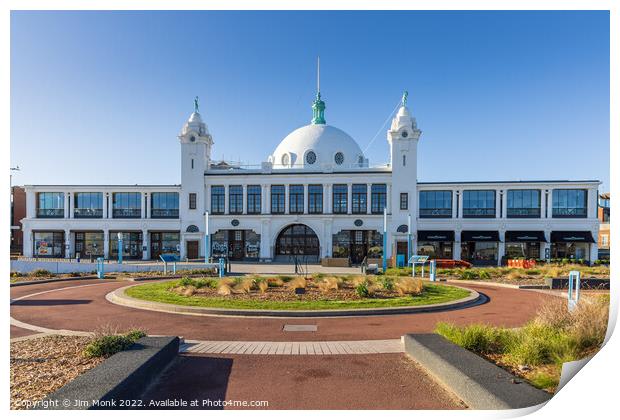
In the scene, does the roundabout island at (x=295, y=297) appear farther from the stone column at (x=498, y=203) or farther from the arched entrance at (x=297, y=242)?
the stone column at (x=498, y=203)

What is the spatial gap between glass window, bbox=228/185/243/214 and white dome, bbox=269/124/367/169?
626 centimetres

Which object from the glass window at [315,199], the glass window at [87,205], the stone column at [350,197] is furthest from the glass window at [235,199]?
the glass window at [87,205]

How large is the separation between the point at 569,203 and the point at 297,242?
31690 millimetres

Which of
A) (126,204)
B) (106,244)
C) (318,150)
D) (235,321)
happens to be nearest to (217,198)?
(126,204)

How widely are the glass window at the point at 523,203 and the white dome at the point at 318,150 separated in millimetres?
19253

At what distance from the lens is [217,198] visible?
158 ft

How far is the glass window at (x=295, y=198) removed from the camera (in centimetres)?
4707

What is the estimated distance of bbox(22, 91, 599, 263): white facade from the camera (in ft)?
144

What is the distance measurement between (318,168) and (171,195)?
750 inches

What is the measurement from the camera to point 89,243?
4891 cm

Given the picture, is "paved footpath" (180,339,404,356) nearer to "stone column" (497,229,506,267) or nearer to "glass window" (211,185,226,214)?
"stone column" (497,229,506,267)

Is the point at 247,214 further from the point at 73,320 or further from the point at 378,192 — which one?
the point at 73,320

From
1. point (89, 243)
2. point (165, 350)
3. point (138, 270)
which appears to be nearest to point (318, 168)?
point (138, 270)
